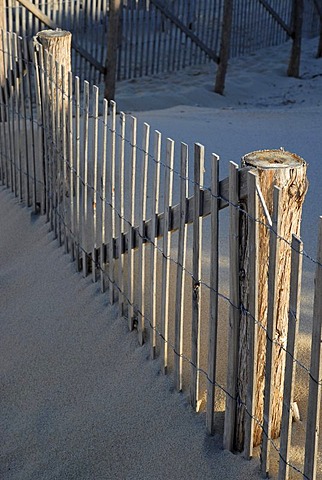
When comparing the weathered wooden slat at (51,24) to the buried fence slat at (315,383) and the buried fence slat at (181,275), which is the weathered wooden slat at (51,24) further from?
the buried fence slat at (315,383)

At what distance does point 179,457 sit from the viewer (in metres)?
3.96

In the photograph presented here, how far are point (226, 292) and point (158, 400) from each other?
840 mm

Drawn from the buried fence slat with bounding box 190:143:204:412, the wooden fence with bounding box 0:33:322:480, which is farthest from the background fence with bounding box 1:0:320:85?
the buried fence slat with bounding box 190:143:204:412

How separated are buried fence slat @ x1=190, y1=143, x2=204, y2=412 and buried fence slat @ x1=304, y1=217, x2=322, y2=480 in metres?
0.86

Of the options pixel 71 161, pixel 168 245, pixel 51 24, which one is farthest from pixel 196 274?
pixel 51 24

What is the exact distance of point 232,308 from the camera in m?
3.71

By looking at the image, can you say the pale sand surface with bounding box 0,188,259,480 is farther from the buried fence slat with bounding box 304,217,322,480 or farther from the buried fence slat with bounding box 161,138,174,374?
the buried fence slat with bounding box 304,217,322,480

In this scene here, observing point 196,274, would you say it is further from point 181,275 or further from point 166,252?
point 166,252

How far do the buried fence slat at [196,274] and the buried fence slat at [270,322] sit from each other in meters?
0.55

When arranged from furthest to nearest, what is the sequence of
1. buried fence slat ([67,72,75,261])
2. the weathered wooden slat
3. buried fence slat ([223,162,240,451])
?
the weathered wooden slat → buried fence slat ([67,72,75,261]) → buried fence slat ([223,162,240,451])

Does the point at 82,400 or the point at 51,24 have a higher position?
the point at 51,24

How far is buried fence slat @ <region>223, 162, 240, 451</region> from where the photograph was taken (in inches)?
140

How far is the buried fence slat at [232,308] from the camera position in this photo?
357cm

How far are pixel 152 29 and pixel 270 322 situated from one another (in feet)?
34.1
